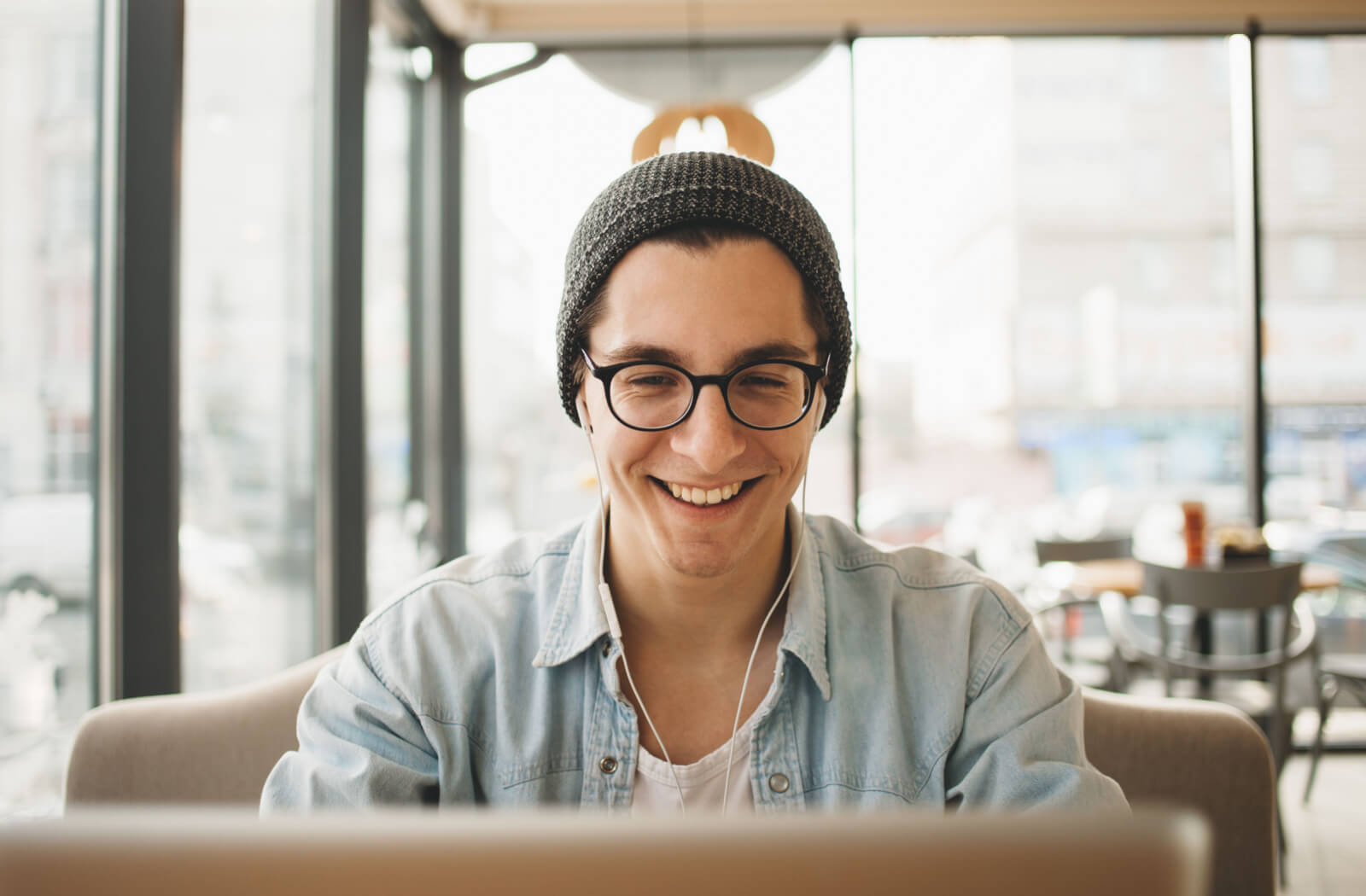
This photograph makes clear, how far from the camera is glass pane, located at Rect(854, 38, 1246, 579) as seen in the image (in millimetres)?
4145

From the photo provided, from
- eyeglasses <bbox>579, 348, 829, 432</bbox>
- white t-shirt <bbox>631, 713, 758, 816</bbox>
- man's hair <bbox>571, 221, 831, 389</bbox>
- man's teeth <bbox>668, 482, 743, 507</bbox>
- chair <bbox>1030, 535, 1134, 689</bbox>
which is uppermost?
man's hair <bbox>571, 221, 831, 389</bbox>

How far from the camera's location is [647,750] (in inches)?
41.7

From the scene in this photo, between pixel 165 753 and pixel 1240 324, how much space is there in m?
4.49

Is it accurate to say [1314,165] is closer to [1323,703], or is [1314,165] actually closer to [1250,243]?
[1250,243]

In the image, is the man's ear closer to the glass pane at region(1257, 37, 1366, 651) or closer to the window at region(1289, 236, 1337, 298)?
the glass pane at region(1257, 37, 1366, 651)

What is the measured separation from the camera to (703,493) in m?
1.03

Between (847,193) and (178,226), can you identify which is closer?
(178,226)

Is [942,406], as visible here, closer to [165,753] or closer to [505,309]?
[505,309]

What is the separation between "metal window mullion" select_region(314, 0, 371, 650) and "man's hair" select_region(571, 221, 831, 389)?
2.11 metres

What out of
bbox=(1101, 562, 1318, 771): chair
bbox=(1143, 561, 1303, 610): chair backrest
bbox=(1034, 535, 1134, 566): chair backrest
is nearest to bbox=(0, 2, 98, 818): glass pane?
bbox=(1101, 562, 1318, 771): chair

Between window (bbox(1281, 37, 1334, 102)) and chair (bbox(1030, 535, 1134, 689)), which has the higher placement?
window (bbox(1281, 37, 1334, 102))

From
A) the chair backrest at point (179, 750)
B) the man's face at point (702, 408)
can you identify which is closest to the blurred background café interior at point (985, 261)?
the chair backrest at point (179, 750)

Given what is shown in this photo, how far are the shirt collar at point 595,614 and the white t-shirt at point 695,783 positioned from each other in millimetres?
110

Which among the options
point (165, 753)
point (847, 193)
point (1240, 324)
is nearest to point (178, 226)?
point (165, 753)
